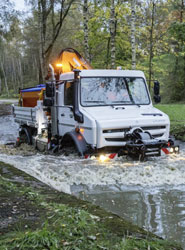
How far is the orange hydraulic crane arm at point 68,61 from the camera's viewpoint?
1003 centimetres

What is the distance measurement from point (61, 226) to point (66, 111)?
5.65 metres

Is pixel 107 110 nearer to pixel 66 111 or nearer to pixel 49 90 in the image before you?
pixel 66 111

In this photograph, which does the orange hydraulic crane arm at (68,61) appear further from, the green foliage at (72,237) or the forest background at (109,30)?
the forest background at (109,30)

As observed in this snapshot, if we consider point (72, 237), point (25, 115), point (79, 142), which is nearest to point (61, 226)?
point (72, 237)

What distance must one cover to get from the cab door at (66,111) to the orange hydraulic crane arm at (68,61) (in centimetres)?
125

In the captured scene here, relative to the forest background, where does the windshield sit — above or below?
below

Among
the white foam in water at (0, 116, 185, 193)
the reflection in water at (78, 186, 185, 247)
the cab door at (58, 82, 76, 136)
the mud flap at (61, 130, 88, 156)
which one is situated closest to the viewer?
the reflection in water at (78, 186, 185, 247)

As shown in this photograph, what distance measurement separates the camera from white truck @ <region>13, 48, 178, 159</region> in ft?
23.7

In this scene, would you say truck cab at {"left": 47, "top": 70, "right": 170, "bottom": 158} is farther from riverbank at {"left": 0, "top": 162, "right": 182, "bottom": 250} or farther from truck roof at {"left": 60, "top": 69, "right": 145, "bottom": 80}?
riverbank at {"left": 0, "top": 162, "right": 182, "bottom": 250}

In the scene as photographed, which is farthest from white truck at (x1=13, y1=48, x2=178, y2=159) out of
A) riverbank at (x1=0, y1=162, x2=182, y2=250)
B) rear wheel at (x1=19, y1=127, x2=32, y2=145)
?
riverbank at (x1=0, y1=162, x2=182, y2=250)

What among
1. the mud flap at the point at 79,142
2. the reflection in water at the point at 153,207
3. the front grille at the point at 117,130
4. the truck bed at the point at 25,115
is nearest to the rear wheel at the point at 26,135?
the truck bed at the point at 25,115

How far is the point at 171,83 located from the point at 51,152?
1024 inches

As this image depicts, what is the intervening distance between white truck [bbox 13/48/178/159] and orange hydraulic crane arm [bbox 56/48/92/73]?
0.44 metres

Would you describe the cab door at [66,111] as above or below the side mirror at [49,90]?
below
